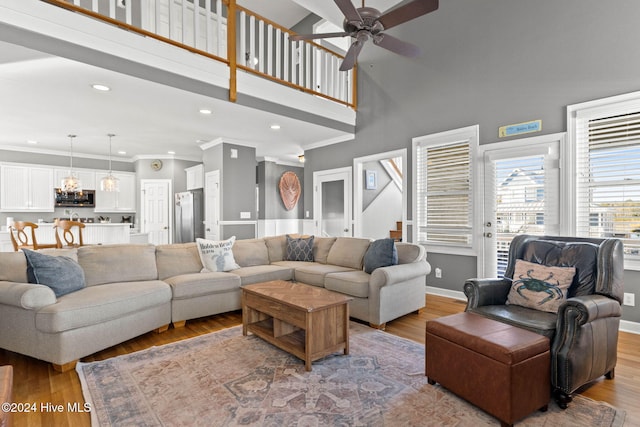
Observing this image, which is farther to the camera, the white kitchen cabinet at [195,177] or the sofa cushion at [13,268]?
the white kitchen cabinet at [195,177]

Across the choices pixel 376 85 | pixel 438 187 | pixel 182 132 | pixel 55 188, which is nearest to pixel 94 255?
pixel 182 132

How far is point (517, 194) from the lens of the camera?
155 inches

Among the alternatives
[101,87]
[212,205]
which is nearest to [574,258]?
[101,87]

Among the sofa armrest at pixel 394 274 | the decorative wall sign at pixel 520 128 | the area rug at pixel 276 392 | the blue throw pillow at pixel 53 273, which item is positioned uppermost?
the decorative wall sign at pixel 520 128

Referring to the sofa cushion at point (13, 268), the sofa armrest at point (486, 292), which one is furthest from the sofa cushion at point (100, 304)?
the sofa armrest at point (486, 292)

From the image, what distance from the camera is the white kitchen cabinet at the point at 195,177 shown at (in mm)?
7547

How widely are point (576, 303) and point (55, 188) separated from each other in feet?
30.8

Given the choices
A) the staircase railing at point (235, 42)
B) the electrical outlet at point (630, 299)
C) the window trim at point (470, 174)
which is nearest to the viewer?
the electrical outlet at point (630, 299)

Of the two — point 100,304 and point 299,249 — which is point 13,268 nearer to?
point 100,304

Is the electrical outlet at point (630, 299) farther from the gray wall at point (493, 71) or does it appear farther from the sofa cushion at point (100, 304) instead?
the sofa cushion at point (100, 304)

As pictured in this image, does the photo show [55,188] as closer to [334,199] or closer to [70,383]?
[334,199]

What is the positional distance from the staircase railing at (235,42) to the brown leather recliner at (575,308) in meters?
3.69

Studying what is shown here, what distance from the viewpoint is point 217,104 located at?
4289 millimetres

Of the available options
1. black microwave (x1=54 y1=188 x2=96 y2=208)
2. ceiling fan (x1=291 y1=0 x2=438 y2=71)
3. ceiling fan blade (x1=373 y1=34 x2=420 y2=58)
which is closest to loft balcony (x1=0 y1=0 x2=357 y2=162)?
ceiling fan (x1=291 y1=0 x2=438 y2=71)
